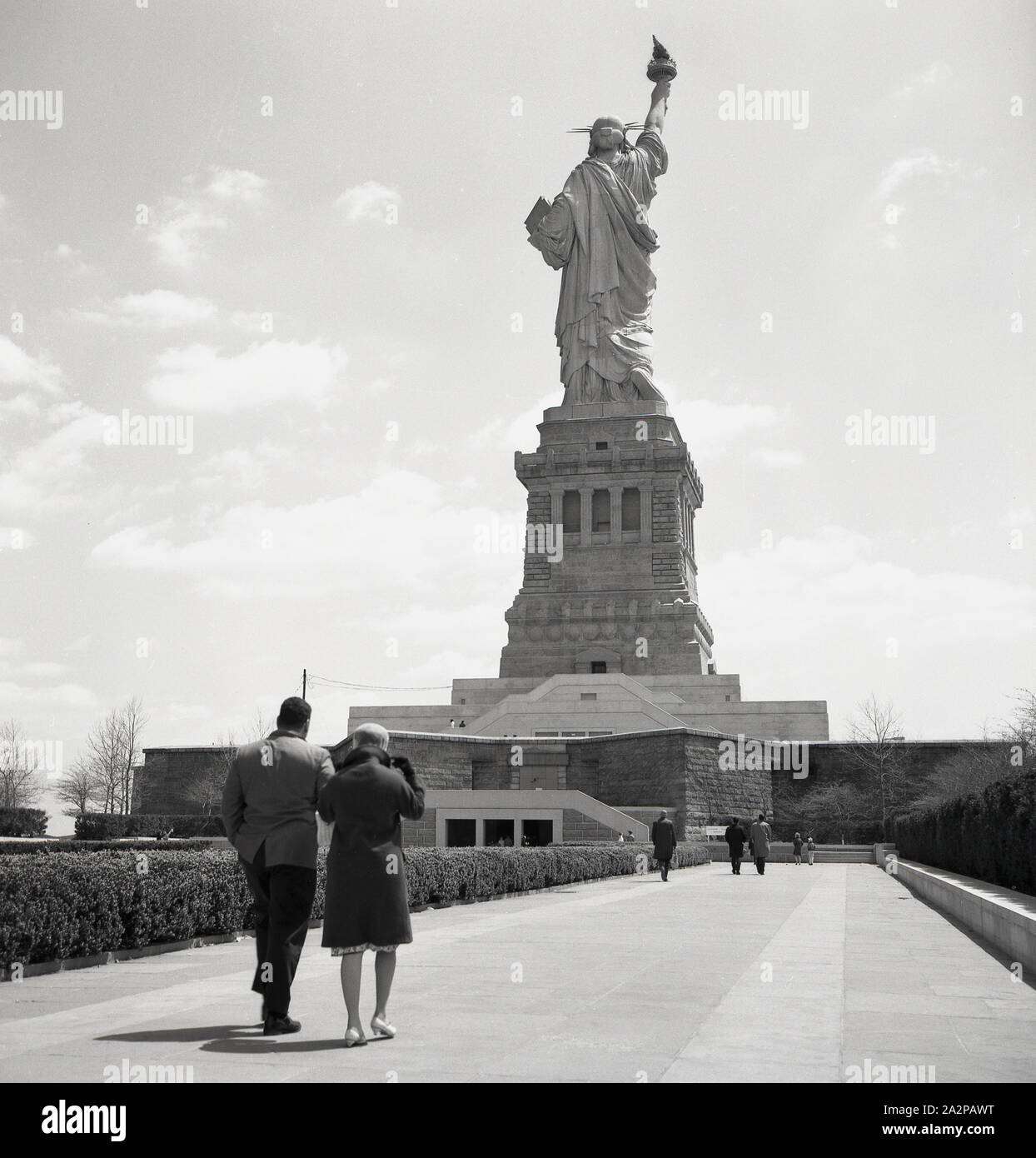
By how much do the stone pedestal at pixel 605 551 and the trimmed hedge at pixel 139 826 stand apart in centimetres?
1835

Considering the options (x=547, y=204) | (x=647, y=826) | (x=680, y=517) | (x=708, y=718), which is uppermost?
(x=547, y=204)

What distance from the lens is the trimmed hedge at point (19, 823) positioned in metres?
42.4

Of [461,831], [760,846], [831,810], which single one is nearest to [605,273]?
[831,810]

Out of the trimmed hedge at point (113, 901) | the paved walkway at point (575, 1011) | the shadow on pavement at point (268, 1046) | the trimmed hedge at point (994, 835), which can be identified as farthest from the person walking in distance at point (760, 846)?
the shadow on pavement at point (268, 1046)

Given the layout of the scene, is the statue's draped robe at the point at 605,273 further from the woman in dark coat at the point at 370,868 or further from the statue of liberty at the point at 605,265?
the woman in dark coat at the point at 370,868

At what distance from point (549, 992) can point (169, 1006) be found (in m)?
2.42

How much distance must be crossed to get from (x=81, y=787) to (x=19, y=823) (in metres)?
27.2

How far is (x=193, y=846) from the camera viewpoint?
26.2 m

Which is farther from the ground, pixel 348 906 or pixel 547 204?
pixel 547 204

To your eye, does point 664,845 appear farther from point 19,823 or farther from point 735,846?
point 19,823
